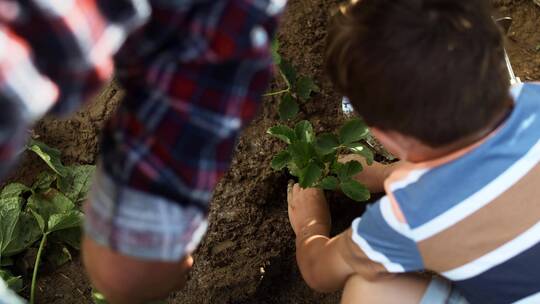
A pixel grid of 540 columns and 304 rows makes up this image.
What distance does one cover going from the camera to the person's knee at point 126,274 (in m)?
0.70

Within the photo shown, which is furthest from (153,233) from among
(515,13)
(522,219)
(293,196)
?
(515,13)

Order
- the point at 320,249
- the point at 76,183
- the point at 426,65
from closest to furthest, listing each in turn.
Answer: the point at 426,65
the point at 320,249
the point at 76,183

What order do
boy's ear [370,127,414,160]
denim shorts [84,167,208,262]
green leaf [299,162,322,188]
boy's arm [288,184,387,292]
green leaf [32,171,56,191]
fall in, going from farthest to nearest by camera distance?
green leaf [32,171,56,191]
green leaf [299,162,322,188]
boy's arm [288,184,387,292]
boy's ear [370,127,414,160]
denim shorts [84,167,208,262]

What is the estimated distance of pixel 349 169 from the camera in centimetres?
144

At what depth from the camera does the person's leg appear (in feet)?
4.05

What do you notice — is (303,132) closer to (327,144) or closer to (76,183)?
(327,144)

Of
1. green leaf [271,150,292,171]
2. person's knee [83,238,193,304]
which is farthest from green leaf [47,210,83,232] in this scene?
person's knee [83,238,193,304]

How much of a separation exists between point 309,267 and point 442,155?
0.46m

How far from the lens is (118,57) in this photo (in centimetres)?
65

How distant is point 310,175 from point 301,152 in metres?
0.05

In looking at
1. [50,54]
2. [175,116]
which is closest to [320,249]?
[175,116]

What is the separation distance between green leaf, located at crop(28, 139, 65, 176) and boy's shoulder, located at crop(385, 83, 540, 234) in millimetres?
854

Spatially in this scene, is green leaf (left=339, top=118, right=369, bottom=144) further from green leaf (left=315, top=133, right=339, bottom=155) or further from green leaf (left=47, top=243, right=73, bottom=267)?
green leaf (left=47, top=243, right=73, bottom=267)

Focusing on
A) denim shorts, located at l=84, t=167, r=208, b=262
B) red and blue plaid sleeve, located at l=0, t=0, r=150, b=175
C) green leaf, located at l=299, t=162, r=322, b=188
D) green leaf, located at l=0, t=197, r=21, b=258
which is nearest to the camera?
red and blue plaid sleeve, located at l=0, t=0, r=150, b=175
